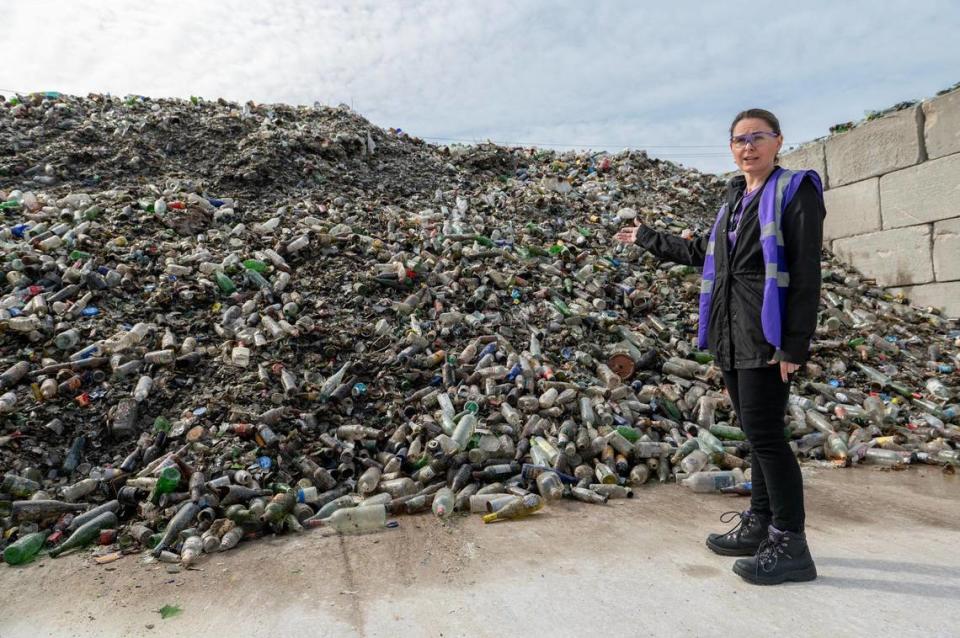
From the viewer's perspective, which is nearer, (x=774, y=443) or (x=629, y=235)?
(x=774, y=443)

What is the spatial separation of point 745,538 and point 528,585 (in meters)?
1.23

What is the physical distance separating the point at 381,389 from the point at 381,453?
77cm

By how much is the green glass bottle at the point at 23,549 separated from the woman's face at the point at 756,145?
15.7ft

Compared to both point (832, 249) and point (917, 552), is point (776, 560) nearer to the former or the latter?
point (917, 552)

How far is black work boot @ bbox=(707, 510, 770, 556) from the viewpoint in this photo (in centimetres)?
312

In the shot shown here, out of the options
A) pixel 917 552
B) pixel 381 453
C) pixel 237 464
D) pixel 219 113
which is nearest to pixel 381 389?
pixel 381 453

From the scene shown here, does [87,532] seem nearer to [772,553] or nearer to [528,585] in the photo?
[528,585]

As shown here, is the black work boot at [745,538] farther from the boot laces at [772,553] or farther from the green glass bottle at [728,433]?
the green glass bottle at [728,433]

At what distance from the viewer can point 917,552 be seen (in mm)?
3244

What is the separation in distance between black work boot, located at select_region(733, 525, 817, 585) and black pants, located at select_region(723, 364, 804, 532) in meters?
0.05

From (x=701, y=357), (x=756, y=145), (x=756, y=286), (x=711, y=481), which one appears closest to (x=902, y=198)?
(x=701, y=357)

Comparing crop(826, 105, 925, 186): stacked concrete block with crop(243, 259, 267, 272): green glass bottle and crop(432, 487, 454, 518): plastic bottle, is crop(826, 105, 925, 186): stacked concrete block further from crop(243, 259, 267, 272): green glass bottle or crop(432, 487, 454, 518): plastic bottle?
crop(243, 259, 267, 272): green glass bottle

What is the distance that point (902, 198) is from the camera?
8.17m

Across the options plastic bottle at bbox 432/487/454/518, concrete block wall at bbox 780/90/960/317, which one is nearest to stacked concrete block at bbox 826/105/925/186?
concrete block wall at bbox 780/90/960/317
